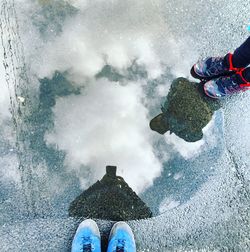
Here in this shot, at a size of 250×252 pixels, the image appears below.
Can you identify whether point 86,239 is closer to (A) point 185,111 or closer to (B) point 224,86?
(A) point 185,111

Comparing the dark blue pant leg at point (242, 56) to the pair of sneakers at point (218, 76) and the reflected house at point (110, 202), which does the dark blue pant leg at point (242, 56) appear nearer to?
the pair of sneakers at point (218, 76)

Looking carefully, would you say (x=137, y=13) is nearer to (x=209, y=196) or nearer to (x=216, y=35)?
(x=216, y=35)

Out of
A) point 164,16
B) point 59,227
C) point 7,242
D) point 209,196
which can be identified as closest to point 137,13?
point 164,16

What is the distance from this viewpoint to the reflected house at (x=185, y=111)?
9.91 ft

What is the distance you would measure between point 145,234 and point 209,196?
1.85 feet

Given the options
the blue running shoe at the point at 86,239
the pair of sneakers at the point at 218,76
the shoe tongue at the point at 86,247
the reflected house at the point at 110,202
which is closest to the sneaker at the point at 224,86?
the pair of sneakers at the point at 218,76

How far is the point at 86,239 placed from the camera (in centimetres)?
275

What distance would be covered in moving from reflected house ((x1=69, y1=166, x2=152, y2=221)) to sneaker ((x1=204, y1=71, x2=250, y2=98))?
96 centimetres

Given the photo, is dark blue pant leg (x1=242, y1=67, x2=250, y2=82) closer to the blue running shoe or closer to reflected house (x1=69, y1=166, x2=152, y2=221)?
reflected house (x1=69, y1=166, x2=152, y2=221)

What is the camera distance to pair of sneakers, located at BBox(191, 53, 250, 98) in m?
2.93

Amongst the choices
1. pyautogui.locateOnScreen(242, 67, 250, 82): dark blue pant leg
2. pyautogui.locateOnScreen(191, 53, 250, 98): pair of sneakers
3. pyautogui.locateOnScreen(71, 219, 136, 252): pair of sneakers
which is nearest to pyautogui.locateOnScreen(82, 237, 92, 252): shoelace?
pyautogui.locateOnScreen(71, 219, 136, 252): pair of sneakers

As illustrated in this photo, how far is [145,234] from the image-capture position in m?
2.86

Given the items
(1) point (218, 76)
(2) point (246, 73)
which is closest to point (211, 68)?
(1) point (218, 76)

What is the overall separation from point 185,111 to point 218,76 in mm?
403
